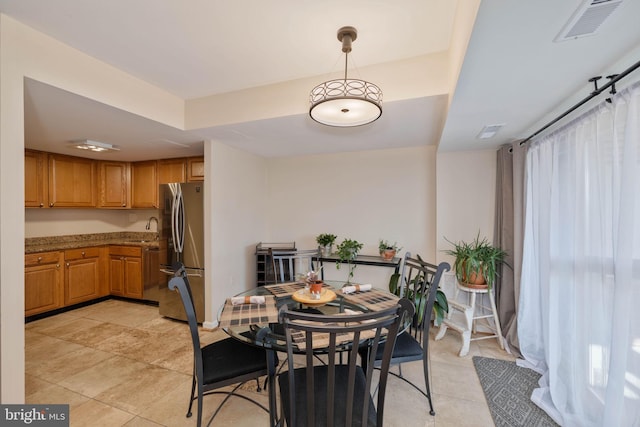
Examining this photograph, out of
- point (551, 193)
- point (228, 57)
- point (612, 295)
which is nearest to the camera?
point (612, 295)

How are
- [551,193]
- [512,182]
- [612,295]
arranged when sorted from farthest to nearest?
[512,182], [551,193], [612,295]

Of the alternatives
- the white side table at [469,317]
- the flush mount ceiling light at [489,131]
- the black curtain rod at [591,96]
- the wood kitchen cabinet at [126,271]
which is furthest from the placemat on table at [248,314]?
the wood kitchen cabinet at [126,271]

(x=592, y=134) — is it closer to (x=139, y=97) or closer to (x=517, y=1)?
(x=517, y=1)

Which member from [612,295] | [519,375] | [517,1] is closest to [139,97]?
[517,1]

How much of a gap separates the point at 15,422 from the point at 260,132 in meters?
2.82

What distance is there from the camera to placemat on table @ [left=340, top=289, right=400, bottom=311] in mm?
1984

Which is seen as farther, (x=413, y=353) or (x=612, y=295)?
(x=413, y=353)

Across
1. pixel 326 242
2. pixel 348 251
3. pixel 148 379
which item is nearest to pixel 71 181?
pixel 148 379

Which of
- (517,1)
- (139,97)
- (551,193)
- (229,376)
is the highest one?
(139,97)

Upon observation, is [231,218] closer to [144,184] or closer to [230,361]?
[144,184]

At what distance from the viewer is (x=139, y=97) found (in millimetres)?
2445

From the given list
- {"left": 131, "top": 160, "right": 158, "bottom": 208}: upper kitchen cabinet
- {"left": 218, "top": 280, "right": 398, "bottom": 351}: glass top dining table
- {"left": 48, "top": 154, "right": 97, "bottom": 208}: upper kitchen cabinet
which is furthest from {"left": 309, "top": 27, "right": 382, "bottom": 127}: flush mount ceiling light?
{"left": 48, "top": 154, "right": 97, "bottom": 208}: upper kitchen cabinet

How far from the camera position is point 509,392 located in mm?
2154

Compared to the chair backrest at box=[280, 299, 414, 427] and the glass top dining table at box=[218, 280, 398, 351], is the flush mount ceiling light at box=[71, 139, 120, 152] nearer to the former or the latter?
the glass top dining table at box=[218, 280, 398, 351]
